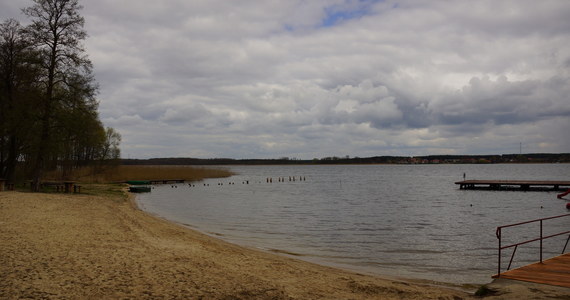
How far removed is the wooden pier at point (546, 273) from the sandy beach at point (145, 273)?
2.60ft

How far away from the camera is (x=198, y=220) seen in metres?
28.5

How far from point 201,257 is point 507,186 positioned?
6370 cm

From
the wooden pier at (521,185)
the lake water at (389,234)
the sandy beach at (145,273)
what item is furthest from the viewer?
the wooden pier at (521,185)

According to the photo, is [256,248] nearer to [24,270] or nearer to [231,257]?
[231,257]

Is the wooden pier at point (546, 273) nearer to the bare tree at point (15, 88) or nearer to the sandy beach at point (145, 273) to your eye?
the sandy beach at point (145, 273)

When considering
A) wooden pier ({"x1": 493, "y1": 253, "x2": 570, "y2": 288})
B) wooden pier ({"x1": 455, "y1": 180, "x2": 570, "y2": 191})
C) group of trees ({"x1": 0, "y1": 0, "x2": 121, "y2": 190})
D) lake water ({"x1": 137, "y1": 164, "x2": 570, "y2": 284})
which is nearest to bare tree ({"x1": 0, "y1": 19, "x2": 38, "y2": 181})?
group of trees ({"x1": 0, "y1": 0, "x2": 121, "y2": 190})

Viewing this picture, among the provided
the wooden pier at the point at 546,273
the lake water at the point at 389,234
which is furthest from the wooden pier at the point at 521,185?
the wooden pier at the point at 546,273

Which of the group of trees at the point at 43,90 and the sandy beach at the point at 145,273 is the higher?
the group of trees at the point at 43,90

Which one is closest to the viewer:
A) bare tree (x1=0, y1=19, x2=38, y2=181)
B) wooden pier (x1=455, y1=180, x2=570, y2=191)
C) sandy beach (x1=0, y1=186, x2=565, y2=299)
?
sandy beach (x1=0, y1=186, x2=565, y2=299)

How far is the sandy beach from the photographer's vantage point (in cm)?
811

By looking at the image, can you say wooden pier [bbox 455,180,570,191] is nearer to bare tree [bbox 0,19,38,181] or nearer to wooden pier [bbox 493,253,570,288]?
wooden pier [bbox 493,253,570,288]

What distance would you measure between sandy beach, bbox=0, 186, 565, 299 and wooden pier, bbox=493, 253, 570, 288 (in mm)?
792

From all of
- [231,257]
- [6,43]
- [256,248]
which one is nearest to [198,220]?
[256,248]

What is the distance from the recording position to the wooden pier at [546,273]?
982 cm
